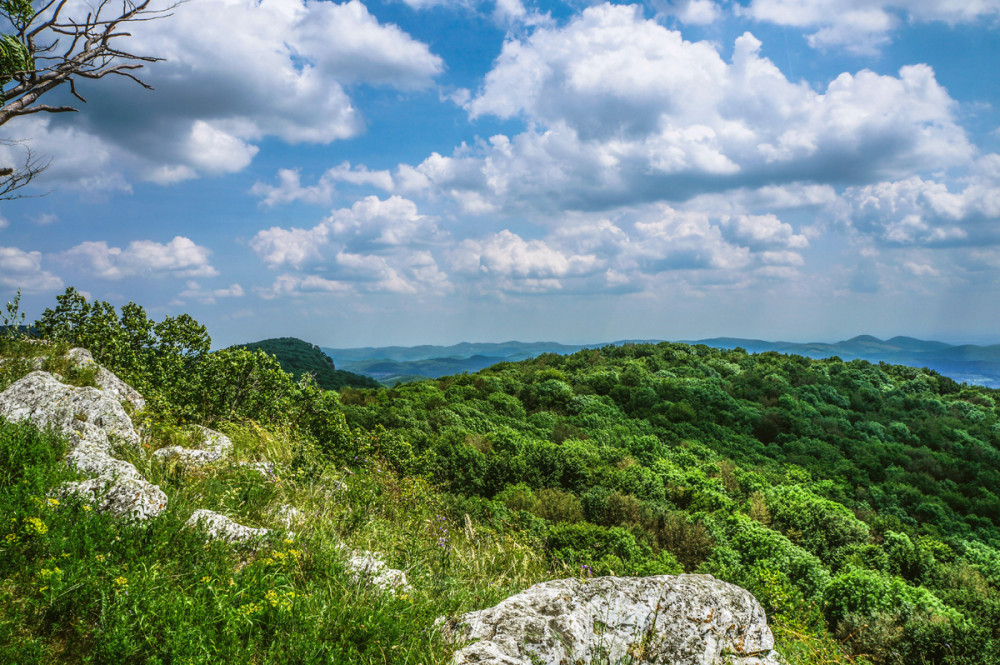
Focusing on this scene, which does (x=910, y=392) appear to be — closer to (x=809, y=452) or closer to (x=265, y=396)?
(x=809, y=452)

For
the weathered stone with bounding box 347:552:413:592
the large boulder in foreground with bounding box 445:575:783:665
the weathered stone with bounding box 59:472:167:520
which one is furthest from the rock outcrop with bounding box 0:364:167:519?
the large boulder in foreground with bounding box 445:575:783:665

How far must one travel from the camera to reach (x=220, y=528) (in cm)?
395

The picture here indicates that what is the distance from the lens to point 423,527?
20.2 ft

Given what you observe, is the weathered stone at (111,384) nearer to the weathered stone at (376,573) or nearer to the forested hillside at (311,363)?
the weathered stone at (376,573)

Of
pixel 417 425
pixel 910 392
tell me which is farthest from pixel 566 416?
pixel 910 392

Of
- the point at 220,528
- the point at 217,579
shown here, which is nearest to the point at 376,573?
the point at 217,579

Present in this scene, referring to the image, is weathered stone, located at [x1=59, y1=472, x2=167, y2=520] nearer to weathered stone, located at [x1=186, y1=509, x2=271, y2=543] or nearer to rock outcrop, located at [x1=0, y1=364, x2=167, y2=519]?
rock outcrop, located at [x1=0, y1=364, x2=167, y2=519]

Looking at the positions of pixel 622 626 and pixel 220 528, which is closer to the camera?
pixel 622 626

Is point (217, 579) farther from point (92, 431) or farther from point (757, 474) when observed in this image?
point (757, 474)

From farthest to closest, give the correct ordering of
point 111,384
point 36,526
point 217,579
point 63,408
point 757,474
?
point 757,474 → point 111,384 → point 63,408 → point 217,579 → point 36,526

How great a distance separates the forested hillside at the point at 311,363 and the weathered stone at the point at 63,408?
2092 centimetres

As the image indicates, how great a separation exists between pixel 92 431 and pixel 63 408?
49 centimetres

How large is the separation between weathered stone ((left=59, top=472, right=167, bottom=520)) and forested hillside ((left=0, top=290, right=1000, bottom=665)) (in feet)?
0.46

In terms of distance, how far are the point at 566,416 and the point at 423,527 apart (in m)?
12.3
